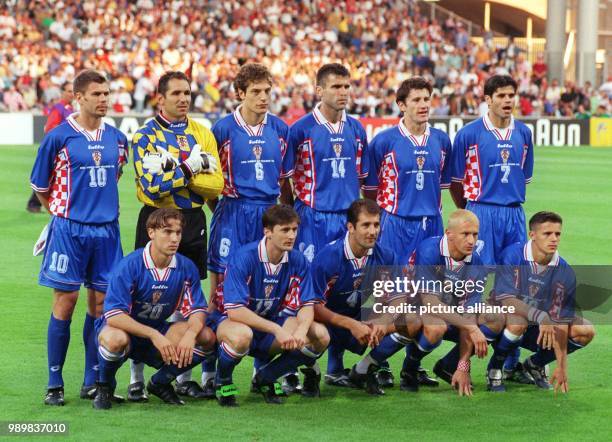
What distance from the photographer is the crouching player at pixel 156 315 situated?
642cm

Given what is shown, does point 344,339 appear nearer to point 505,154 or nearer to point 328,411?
point 328,411

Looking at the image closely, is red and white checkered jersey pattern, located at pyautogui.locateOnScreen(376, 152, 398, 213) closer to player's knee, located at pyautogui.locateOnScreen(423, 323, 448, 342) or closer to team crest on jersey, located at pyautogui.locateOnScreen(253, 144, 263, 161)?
team crest on jersey, located at pyautogui.locateOnScreen(253, 144, 263, 161)

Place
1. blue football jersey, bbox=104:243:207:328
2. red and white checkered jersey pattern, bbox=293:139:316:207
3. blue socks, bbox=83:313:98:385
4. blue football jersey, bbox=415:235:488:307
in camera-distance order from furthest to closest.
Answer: red and white checkered jersey pattern, bbox=293:139:316:207
blue football jersey, bbox=415:235:488:307
blue socks, bbox=83:313:98:385
blue football jersey, bbox=104:243:207:328

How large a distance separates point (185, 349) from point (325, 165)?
185 centimetres

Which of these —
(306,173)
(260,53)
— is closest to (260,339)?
(306,173)

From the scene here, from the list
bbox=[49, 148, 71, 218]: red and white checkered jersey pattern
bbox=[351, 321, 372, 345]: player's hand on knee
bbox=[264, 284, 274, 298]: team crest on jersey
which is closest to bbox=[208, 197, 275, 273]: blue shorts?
bbox=[264, 284, 274, 298]: team crest on jersey

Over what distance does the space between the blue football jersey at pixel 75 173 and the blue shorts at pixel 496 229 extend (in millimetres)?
2633

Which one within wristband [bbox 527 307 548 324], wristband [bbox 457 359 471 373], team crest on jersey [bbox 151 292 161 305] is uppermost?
team crest on jersey [bbox 151 292 161 305]

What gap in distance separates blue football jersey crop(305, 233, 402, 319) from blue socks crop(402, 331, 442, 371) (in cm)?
33

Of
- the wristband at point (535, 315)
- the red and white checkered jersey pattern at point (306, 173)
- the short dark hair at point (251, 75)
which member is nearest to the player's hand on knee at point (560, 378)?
the wristband at point (535, 315)

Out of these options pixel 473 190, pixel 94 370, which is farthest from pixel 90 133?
pixel 473 190

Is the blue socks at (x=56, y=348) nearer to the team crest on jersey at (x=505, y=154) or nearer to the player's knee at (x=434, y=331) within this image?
the player's knee at (x=434, y=331)

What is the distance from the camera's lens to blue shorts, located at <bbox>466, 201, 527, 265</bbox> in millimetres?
7898

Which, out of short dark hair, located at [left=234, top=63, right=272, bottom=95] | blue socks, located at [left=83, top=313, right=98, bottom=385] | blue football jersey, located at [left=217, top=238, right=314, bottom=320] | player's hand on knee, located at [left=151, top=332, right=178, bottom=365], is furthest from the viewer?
short dark hair, located at [left=234, top=63, right=272, bottom=95]
